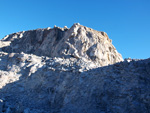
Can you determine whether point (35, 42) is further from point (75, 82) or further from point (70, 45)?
point (75, 82)

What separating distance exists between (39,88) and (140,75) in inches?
367

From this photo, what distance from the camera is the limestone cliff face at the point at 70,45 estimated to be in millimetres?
19203

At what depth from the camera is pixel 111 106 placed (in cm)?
942

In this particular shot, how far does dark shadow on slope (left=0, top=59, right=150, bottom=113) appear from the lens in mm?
9317

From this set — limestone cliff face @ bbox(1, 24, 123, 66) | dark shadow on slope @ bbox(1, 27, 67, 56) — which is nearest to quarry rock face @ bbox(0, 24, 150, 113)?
limestone cliff face @ bbox(1, 24, 123, 66)

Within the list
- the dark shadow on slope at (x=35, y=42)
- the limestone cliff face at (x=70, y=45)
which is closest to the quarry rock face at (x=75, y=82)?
the limestone cliff face at (x=70, y=45)

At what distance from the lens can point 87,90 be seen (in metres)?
11.4

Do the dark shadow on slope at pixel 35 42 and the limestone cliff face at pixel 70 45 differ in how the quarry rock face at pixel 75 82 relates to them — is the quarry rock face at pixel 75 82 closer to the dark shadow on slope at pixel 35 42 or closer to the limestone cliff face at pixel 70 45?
the limestone cliff face at pixel 70 45

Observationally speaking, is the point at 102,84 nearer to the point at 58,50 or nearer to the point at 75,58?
the point at 75,58

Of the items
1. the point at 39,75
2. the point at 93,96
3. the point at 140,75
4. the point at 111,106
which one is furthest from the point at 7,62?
the point at 140,75

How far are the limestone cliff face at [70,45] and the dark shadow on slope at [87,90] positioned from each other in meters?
5.76

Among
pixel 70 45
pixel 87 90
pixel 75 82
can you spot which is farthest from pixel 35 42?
pixel 87 90

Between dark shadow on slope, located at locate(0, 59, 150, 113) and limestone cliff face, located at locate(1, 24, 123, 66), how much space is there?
576cm

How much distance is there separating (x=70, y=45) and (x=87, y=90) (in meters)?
9.58
